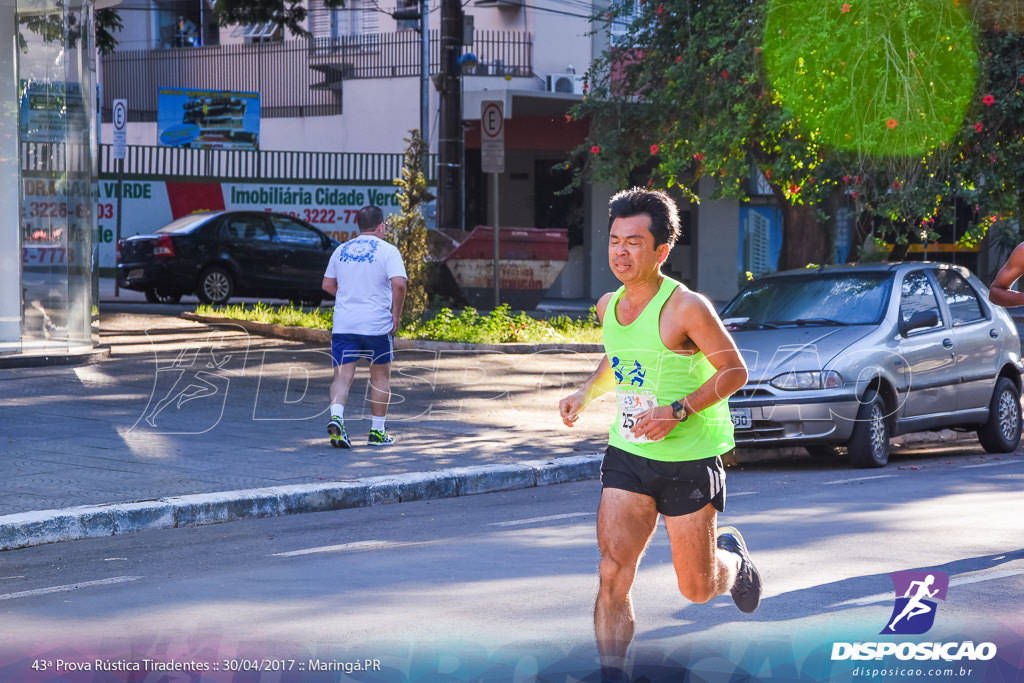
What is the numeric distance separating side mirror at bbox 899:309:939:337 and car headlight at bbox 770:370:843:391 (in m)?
0.96

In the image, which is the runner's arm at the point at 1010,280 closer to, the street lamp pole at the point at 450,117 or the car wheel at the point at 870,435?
the car wheel at the point at 870,435

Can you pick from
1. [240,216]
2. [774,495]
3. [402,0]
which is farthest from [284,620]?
[402,0]

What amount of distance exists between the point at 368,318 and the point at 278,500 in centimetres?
246

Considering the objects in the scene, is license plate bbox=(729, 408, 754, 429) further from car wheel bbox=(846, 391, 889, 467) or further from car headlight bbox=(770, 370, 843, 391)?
car wheel bbox=(846, 391, 889, 467)

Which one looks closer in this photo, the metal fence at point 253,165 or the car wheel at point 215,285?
the car wheel at point 215,285

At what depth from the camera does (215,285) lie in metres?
24.4

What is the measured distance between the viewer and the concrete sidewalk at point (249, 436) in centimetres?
872

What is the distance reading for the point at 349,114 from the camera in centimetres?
3331

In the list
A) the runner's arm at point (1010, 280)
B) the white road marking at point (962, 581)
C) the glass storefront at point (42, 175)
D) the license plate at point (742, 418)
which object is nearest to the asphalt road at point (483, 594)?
the white road marking at point (962, 581)

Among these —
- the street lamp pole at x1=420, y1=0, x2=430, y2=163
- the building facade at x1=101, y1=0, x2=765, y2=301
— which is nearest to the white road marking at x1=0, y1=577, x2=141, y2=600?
the building facade at x1=101, y1=0, x2=765, y2=301

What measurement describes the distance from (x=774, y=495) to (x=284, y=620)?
453cm

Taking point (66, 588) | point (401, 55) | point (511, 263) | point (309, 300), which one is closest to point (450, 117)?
point (511, 263)

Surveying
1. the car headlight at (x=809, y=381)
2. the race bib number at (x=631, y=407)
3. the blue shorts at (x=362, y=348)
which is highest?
the race bib number at (x=631, y=407)

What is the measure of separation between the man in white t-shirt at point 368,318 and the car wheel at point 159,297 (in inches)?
567
